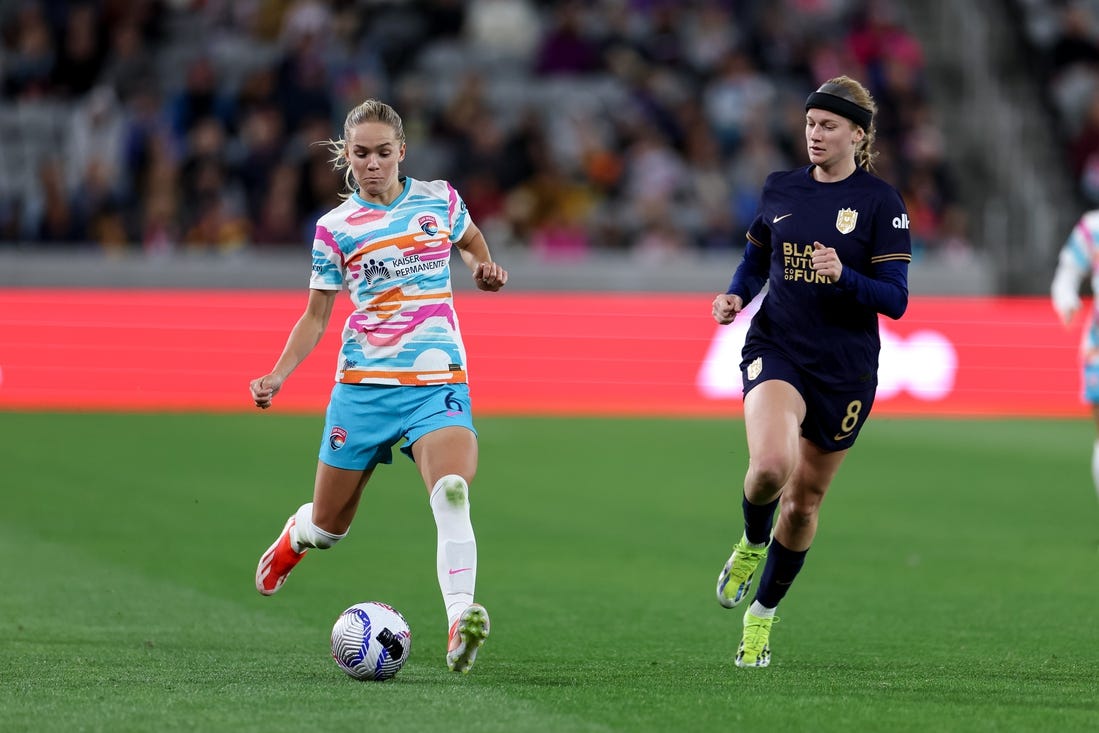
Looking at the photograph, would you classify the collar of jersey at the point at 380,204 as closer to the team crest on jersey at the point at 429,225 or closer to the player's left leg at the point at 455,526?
the team crest on jersey at the point at 429,225

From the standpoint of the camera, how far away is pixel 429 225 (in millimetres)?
7352

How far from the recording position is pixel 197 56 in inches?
855

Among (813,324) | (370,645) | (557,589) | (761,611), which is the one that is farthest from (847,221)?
(557,589)

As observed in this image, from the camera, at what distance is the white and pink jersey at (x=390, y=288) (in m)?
7.25

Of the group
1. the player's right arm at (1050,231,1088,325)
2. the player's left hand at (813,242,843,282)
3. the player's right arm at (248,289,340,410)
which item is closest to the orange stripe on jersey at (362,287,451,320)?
the player's right arm at (248,289,340,410)

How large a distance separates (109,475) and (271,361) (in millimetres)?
4851

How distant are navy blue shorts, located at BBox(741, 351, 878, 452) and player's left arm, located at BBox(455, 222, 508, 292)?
1.17 m

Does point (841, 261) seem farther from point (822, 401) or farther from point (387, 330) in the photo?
point (387, 330)

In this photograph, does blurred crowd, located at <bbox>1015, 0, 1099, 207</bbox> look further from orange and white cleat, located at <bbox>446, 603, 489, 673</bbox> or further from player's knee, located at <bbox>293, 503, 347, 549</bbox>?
orange and white cleat, located at <bbox>446, 603, 489, 673</bbox>

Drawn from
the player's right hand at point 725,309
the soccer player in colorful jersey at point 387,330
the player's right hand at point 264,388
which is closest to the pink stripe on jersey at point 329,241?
the soccer player in colorful jersey at point 387,330

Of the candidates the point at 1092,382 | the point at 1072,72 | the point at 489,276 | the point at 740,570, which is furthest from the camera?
the point at 1072,72

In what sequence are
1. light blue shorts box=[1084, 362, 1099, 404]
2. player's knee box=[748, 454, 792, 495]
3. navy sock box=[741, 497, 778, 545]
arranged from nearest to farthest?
player's knee box=[748, 454, 792, 495], navy sock box=[741, 497, 778, 545], light blue shorts box=[1084, 362, 1099, 404]

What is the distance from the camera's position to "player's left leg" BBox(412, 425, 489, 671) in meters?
6.86

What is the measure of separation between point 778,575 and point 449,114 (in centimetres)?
1423
